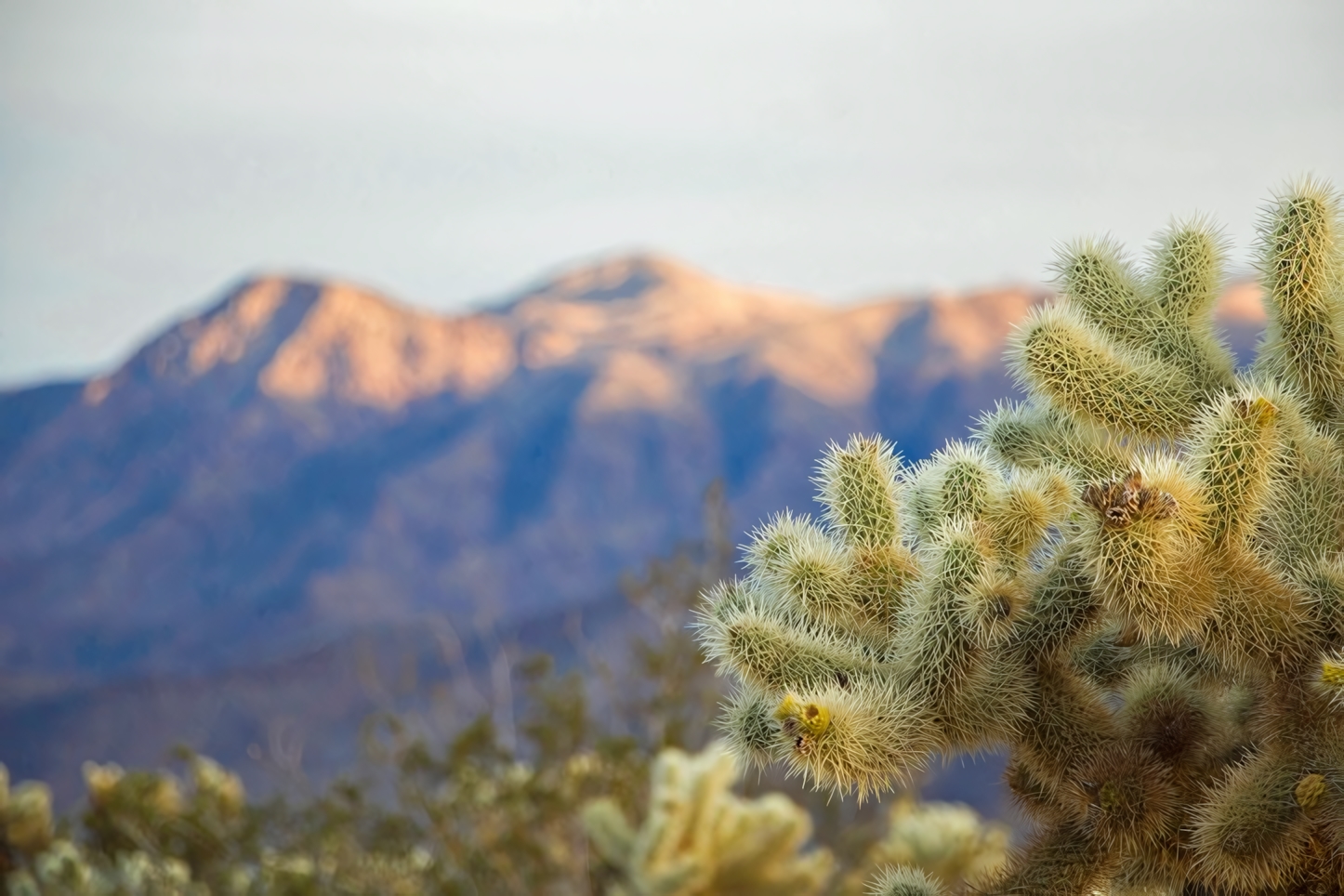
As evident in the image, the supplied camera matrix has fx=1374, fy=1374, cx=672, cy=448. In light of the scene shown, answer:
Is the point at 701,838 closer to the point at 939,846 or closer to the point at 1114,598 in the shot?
the point at 939,846

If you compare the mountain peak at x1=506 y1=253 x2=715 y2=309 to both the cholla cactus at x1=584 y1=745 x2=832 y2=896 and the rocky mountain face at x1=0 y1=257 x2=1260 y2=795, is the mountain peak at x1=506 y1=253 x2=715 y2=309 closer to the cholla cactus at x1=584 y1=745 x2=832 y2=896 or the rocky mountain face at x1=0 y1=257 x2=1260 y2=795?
the rocky mountain face at x1=0 y1=257 x2=1260 y2=795

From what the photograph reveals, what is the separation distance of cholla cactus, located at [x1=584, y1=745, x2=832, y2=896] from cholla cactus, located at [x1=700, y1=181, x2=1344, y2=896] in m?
3.23

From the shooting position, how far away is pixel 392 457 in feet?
59.8

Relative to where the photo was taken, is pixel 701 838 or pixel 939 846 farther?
pixel 939 846

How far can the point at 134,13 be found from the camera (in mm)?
15859

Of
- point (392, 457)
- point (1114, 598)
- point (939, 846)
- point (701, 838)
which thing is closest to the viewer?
point (1114, 598)

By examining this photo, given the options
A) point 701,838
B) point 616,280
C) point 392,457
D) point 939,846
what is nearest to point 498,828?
point 701,838

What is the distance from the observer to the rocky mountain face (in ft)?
56.0

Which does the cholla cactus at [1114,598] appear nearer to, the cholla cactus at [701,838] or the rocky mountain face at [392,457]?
the cholla cactus at [701,838]

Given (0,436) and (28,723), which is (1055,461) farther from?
(0,436)

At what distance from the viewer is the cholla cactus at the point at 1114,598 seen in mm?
1689

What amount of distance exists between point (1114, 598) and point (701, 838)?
4.43 m

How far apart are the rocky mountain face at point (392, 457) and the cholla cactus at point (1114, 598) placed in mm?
15147

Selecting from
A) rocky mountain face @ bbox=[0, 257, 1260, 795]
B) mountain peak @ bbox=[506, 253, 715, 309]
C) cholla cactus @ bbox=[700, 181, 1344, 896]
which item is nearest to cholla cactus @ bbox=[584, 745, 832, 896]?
cholla cactus @ bbox=[700, 181, 1344, 896]
